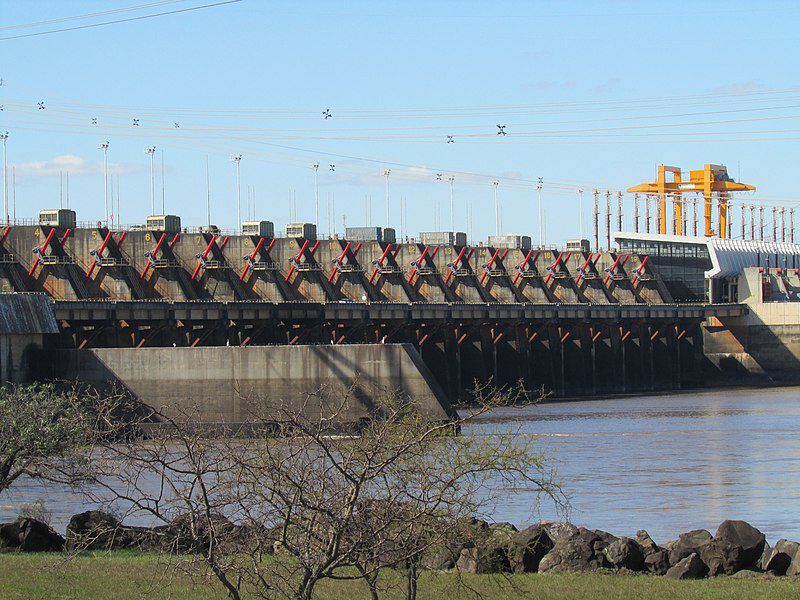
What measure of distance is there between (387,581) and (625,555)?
5223 millimetres

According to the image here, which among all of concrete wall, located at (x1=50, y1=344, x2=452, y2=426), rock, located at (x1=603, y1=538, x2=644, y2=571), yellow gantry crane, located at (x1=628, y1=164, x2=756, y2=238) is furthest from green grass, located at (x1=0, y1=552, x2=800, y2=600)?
yellow gantry crane, located at (x1=628, y1=164, x2=756, y2=238)

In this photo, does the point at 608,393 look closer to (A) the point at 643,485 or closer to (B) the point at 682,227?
(B) the point at 682,227

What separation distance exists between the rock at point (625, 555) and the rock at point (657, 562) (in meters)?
0.11

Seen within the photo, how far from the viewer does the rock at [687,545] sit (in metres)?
22.5

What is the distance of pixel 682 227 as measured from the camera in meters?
147

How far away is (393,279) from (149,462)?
3731 inches

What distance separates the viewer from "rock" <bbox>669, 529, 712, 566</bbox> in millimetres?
22516

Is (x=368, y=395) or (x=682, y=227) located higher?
(x=682, y=227)

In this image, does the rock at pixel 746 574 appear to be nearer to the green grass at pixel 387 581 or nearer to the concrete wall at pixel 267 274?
the green grass at pixel 387 581

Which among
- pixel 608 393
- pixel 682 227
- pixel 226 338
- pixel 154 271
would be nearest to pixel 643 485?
pixel 226 338

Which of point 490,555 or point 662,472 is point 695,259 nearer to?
point 662,472

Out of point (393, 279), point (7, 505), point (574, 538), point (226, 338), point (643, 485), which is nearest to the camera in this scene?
point (574, 538)

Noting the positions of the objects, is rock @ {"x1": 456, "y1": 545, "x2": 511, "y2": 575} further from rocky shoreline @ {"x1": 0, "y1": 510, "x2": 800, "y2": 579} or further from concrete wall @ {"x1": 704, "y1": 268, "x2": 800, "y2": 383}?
concrete wall @ {"x1": 704, "y1": 268, "x2": 800, "y2": 383}

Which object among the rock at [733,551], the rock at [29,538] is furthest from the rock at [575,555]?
the rock at [29,538]
